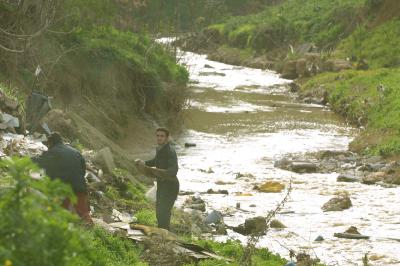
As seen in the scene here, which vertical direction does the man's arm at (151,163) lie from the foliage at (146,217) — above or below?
above

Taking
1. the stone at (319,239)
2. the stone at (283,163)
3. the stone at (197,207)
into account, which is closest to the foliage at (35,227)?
the stone at (319,239)

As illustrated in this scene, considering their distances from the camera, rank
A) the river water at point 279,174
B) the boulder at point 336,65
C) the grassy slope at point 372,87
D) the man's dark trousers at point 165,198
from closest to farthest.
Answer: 1. the man's dark trousers at point 165,198
2. the river water at point 279,174
3. the grassy slope at point 372,87
4. the boulder at point 336,65

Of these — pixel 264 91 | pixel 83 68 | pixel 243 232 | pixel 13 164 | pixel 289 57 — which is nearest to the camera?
pixel 13 164

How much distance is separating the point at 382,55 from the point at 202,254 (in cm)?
3207

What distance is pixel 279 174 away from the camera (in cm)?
1938

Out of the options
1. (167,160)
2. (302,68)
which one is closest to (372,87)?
(302,68)

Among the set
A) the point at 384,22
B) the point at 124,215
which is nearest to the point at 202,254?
the point at 124,215

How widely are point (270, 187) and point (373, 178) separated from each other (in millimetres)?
2720

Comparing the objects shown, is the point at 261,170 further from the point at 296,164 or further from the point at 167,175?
the point at 167,175

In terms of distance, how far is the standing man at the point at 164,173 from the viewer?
369 inches

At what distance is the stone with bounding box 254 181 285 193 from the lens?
1722cm

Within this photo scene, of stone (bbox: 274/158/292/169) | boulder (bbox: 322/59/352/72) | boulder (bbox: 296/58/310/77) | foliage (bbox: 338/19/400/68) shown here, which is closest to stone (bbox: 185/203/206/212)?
stone (bbox: 274/158/292/169)

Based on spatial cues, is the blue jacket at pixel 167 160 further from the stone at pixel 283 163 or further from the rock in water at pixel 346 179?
the stone at pixel 283 163

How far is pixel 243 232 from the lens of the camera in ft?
42.8
